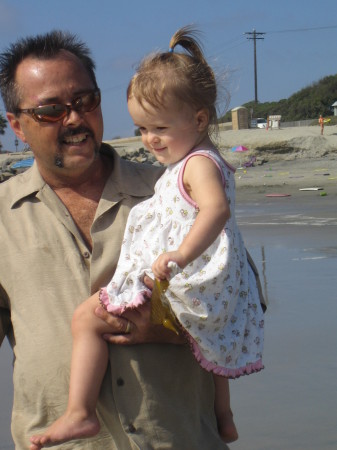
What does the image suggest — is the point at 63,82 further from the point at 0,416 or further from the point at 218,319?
the point at 0,416

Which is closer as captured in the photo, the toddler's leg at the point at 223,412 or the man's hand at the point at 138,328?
the man's hand at the point at 138,328

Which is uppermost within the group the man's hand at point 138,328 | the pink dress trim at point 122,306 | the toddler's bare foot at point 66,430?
the pink dress trim at point 122,306

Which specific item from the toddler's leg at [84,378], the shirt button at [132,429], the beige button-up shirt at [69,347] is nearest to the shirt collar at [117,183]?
the beige button-up shirt at [69,347]

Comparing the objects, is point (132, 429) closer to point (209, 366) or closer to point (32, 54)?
point (209, 366)

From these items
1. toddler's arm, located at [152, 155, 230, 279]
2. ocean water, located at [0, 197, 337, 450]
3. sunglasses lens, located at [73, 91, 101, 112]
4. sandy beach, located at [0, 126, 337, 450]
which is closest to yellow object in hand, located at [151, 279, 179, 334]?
toddler's arm, located at [152, 155, 230, 279]

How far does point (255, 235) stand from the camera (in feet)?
36.5

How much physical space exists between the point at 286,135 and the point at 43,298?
2087 centimetres

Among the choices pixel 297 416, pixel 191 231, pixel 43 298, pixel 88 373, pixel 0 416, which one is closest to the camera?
pixel 191 231

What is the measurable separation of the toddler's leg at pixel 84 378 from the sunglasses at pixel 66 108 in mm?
718

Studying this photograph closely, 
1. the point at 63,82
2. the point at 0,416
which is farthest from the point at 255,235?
the point at 63,82

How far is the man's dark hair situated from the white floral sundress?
2.40ft

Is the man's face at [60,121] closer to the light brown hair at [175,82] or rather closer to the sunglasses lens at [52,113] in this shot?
the sunglasses lens at [52,113]

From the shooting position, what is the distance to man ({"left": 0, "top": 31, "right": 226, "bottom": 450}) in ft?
10.0

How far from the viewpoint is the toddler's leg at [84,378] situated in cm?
294
